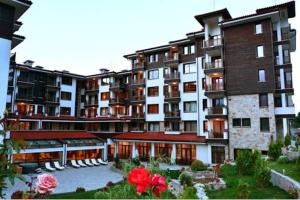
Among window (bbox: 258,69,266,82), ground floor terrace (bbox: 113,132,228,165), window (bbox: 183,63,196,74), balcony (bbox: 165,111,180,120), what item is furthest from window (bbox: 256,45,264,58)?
balcony (bbox: 165,111,180,120)

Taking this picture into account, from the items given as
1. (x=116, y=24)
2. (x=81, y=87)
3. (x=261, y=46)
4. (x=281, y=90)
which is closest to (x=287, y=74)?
(x=281, y=90)

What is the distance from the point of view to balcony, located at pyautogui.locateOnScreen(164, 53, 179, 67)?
35.4m

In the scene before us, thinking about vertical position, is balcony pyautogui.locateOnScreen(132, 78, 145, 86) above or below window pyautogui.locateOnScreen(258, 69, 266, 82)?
above

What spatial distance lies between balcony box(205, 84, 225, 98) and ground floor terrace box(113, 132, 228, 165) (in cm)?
589

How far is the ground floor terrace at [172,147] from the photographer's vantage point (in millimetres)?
29438

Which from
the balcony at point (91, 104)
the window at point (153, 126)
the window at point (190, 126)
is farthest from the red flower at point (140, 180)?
the balcony at point (91, 104)

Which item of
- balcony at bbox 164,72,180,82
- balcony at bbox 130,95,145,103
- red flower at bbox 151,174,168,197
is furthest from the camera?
balcony at bbox 130,95,145,103

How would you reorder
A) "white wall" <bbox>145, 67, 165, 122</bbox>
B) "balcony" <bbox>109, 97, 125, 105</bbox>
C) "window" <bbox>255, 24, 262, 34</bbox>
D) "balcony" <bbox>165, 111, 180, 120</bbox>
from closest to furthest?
"window" <bbox>255, 24, 262, 34</bbox> < "balcony" <bbox>165, 111, 180, 120</bbox> < "white wall" <bbox>145, 67, 165, 122</bbox> < "balcony" <bbox>109, 97, 125, 105</bbox>

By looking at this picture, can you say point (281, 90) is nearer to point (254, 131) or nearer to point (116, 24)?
point (254, 131)

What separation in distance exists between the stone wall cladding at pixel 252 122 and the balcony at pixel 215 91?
1.22 m

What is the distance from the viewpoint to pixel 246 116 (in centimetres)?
2744

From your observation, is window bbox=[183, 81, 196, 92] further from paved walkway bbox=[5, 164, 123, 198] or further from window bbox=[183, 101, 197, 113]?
paved walkway bbox=[5, 164, 123, 198]

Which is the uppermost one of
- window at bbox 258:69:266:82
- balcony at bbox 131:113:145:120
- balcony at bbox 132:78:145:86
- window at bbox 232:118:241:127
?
balcony at bbox 132:78:145:86

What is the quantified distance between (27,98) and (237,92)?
32438 millimetres
